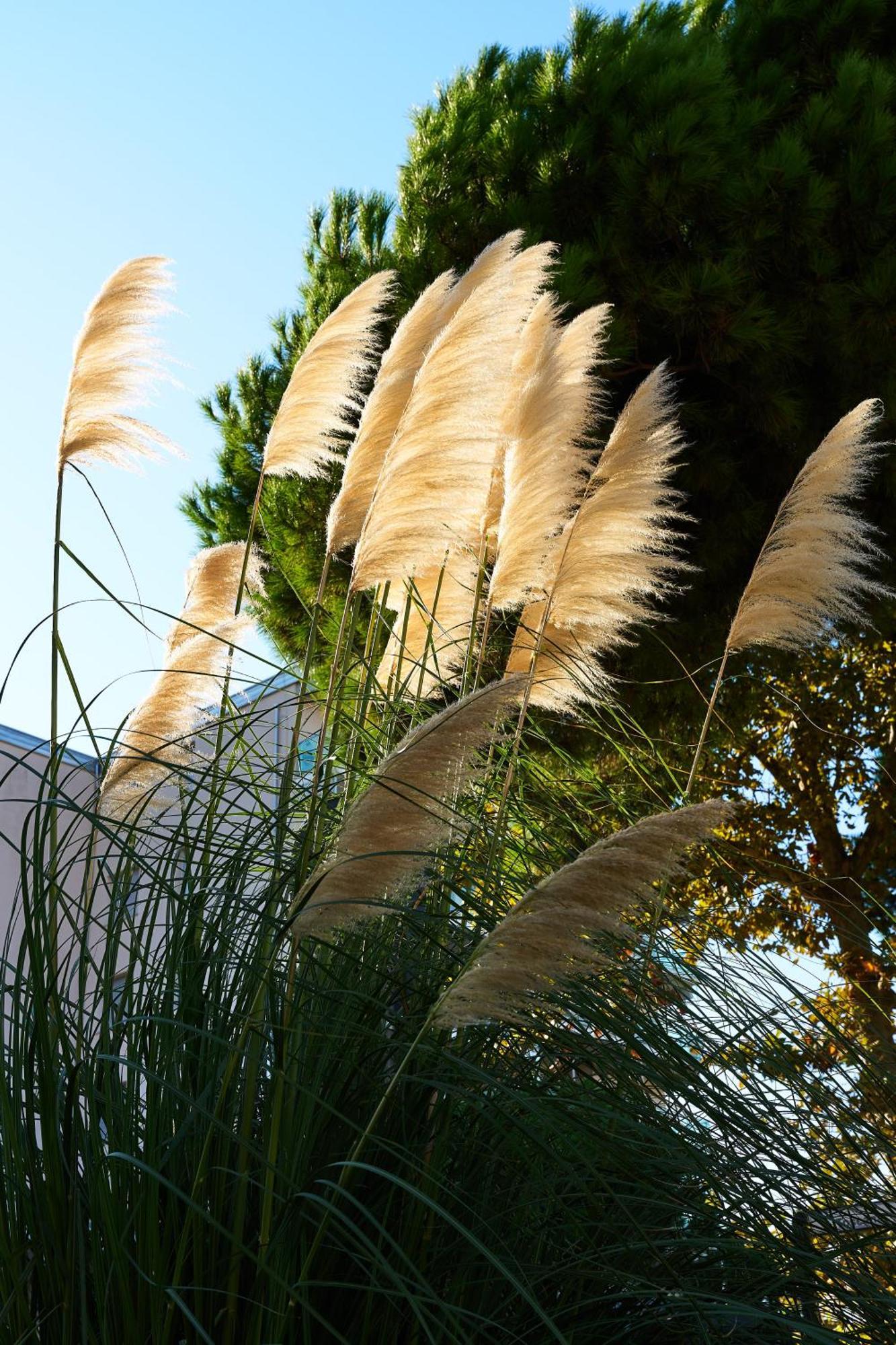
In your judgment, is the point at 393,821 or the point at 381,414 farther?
the point at 381,414

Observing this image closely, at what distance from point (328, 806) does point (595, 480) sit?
1188 mm

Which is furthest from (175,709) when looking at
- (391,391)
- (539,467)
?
(539,467)

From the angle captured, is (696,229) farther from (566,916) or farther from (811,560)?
(566,916)

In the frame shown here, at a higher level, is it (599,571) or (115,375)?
(115,375)

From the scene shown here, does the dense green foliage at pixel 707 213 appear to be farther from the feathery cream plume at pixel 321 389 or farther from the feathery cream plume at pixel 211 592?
the feathery cream plume at pixel 211 592

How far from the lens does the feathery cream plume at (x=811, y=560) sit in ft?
9.86

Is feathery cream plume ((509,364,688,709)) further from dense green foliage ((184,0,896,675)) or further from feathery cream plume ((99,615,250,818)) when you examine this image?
dense green foliage ((184,0,896,675))

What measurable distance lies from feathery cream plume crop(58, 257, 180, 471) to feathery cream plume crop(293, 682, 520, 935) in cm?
134

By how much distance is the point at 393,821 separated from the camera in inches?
53.6

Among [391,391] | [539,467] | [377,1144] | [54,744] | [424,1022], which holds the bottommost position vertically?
[377,1144]

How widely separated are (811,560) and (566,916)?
1937 mm

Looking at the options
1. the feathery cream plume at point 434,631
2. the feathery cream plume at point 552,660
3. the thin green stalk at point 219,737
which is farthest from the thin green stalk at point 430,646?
the thin green stalk at point 219,737

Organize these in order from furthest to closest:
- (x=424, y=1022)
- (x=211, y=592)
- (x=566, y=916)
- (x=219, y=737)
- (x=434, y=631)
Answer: (x=434, y=631) < (x=211, y=592) < (x=219, y=737) < (x=424, y=1022) < (x=566, y=916)

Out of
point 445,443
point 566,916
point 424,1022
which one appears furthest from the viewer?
point 445,443
